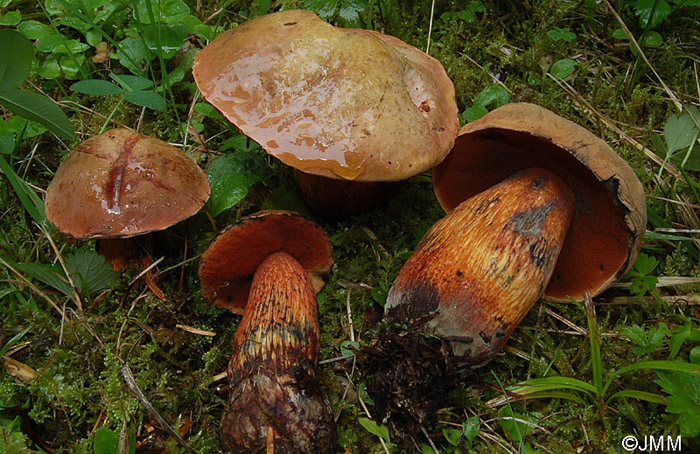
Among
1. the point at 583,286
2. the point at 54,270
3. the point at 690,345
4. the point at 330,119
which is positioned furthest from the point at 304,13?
the point at 690,345

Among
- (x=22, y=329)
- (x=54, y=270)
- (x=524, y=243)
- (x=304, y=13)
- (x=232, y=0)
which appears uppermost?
(x=304, y=13)

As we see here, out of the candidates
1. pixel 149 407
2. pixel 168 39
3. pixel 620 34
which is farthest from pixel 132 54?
pixel 620 34

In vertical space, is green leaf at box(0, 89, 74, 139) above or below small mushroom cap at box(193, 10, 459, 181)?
below

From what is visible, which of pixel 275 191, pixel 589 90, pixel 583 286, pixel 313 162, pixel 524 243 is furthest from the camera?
pixel 589 90

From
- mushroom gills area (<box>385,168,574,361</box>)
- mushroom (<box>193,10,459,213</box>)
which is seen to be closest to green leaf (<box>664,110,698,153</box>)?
mushroom gills area (<box>385,168,574,361</box>)

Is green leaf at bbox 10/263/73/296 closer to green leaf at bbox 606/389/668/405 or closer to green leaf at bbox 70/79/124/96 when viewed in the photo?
green leaf at bbox 70/79/124/96

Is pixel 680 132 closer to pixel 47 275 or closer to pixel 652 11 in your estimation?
pixel 652 11

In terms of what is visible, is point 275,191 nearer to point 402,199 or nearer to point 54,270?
point 402,199

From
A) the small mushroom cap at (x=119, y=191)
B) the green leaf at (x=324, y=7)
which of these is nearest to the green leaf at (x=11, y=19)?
the small mushroom cap at (x=119, y=191)

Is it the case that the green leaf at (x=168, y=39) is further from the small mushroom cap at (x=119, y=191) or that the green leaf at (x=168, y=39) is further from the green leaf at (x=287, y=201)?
the green leaf at (x=287, y=201)
